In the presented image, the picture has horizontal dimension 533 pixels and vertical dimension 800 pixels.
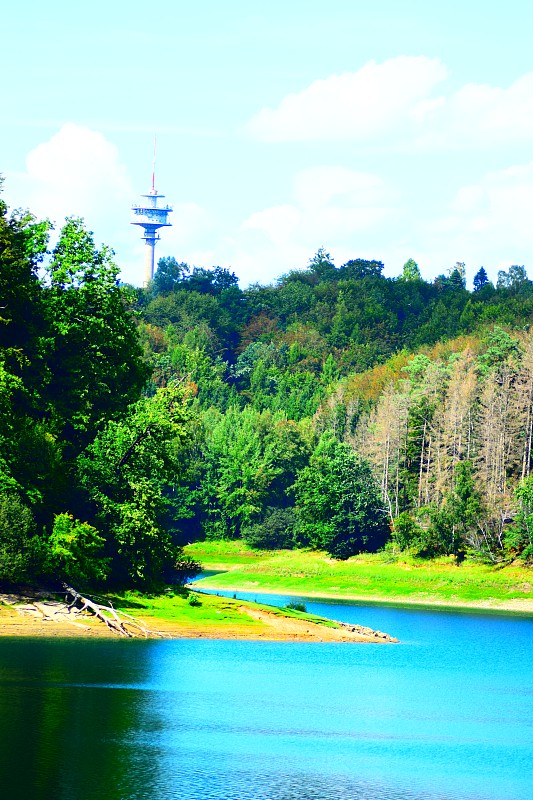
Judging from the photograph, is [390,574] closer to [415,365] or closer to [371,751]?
[415,365]

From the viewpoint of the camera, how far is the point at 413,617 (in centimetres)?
8531

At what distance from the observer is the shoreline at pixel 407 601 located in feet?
313

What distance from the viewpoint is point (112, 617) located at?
197 ft

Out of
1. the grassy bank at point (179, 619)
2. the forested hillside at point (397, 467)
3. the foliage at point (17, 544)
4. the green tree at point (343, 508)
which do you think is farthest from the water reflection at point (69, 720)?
the green tree at point (343, 508)

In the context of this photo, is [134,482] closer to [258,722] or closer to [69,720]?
[258,722]

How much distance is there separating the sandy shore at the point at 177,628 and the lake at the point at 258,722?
1.36 m

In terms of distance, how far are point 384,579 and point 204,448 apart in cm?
5683

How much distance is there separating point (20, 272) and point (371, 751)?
114ft

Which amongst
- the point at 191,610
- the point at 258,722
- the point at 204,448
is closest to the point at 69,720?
the point at 258,722

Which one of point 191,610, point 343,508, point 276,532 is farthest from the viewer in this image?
point 276,532

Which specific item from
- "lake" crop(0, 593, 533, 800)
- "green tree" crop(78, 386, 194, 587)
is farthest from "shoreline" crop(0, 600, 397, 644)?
"green tree" crop(78, 386, 194, 587)

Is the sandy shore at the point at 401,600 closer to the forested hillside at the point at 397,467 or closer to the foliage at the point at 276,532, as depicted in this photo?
the forested hillside at the point at 397,467

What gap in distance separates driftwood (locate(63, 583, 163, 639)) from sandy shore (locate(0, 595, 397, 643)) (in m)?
0.29

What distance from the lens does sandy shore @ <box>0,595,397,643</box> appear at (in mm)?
Answer: 57378
